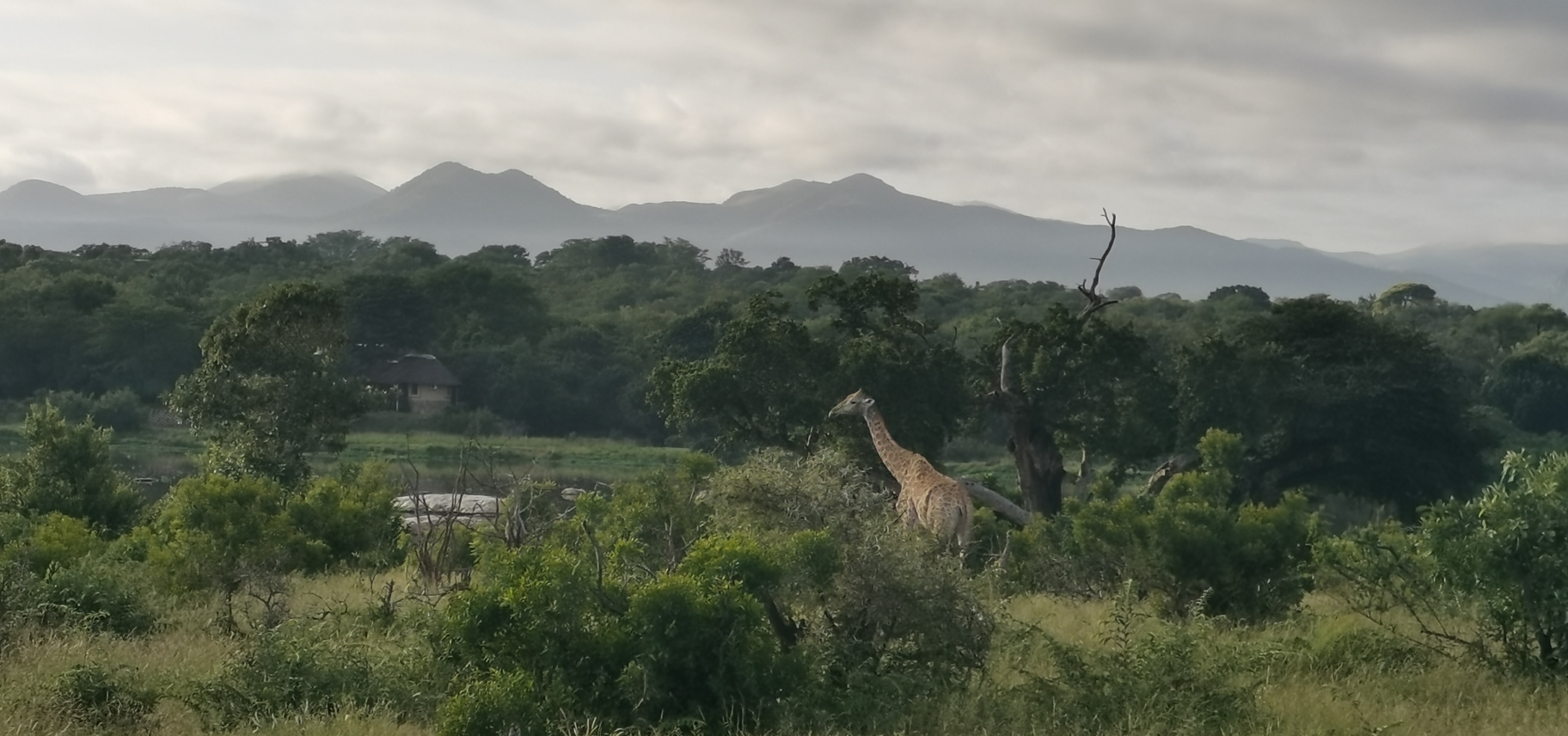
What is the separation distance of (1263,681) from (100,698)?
18.2 ft

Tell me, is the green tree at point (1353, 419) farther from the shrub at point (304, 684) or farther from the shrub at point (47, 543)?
the shrub at point (304, 684)

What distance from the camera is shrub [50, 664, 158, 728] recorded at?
7039mm

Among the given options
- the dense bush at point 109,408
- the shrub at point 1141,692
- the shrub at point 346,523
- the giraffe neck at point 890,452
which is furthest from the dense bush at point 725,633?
the dense bush at point 109,408

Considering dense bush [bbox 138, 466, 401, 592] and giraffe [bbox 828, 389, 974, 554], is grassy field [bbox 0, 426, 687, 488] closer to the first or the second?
dense bush [bbox 138, 466, 401, 592]

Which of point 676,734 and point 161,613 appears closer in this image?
point 676,734

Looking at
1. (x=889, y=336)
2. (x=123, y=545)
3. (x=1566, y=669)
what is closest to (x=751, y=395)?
Answer: (x=889, y=336)

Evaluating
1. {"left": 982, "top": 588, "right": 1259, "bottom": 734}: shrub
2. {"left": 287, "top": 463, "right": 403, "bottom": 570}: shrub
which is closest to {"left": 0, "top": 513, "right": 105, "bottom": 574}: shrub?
{"left": 287, "top": 463, "right": 403, "bottom": 570}: shrub

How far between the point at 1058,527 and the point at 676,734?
794cm

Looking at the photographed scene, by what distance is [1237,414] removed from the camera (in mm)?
23000

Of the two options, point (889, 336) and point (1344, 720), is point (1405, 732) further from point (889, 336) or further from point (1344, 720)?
point (889, 336)

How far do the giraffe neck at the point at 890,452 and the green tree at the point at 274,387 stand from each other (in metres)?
7.98

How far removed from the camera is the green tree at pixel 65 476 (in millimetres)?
14984

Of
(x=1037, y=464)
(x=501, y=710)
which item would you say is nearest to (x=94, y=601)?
(x=501, y=710)

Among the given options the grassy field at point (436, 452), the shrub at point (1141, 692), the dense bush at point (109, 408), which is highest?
the shrub at point (1141, 692)
